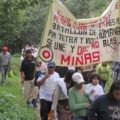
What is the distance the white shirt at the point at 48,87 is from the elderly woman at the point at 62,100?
3.63 ft

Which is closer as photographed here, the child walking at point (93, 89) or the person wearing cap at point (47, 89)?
the child walking at point (93, 89)

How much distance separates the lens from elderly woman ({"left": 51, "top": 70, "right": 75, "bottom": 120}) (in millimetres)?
9859

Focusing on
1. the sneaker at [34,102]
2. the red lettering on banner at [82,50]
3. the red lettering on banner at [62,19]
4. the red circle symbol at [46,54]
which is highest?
the red lettering on banner at [62,19]

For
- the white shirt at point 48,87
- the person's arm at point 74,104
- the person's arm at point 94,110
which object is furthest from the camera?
the white shirt at point 48,87

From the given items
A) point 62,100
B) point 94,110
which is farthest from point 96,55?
point 94,110

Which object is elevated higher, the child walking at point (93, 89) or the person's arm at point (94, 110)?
the child walking at point (93, 89)

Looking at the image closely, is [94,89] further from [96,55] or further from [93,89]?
[96,55]

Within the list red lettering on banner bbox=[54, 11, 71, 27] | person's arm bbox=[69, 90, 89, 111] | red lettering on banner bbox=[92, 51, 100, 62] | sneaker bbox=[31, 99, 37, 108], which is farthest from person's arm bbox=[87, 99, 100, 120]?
sneaker bbox=[31, 99, 37, 108]

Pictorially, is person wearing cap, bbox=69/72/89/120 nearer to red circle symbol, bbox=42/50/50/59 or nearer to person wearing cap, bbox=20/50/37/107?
red circle symbol, bbox=42/50/50/59

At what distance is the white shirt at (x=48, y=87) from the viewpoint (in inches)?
440

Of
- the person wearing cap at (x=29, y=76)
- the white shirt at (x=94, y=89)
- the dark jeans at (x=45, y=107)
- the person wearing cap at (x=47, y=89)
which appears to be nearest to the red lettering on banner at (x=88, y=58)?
the white shirt at (x=94, y=89)

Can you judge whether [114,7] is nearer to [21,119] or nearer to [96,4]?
[21,119]

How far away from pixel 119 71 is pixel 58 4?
9.79ft

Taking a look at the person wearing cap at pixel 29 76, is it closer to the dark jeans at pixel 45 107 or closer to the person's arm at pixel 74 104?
the dark jeans at pixel 45 107
